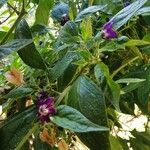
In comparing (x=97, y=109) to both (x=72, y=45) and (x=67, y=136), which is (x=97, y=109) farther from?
(x=67, y=136)

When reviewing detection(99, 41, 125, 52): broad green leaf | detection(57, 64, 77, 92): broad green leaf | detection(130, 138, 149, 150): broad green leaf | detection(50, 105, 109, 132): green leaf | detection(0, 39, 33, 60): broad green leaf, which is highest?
detection(0, 39, 33, 60): broad green leaf

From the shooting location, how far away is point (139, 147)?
52 centimetres

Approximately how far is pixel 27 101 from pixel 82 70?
139mm

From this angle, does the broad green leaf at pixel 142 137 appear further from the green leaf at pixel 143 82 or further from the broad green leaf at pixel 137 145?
the green leaf at pixel 143 82

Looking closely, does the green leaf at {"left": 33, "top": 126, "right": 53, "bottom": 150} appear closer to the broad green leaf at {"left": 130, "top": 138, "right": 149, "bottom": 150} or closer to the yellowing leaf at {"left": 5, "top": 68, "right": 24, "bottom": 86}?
the yellowing leaf at {"left": 5, "top": 68, "right": 24, "bottom": 86}

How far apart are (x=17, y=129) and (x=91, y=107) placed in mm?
77

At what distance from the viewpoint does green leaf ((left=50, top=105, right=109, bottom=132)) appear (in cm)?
28

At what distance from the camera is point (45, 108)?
332mm

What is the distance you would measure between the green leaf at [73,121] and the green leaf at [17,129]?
40 millimetres

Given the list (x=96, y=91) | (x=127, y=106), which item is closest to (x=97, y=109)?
(x=96, y=91)

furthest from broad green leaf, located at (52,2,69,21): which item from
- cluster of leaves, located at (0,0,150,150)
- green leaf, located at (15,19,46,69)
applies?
green leaf, located at (15,19,46,69)

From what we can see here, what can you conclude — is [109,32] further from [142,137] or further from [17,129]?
[142,137]

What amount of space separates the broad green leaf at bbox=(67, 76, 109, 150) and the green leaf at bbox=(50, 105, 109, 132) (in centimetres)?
2

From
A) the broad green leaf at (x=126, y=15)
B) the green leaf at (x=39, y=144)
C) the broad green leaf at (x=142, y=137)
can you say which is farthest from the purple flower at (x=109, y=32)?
the broad green leaf at (x=142, y=137)
